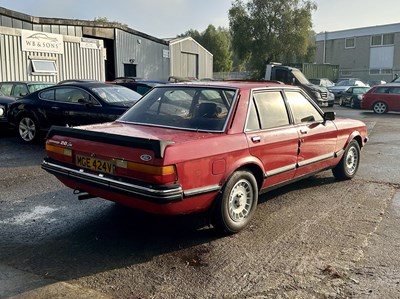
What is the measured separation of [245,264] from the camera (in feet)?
12.2

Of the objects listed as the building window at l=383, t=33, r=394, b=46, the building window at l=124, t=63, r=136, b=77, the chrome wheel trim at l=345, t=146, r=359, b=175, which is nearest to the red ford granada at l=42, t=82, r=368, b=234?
the chrome wheel trim at l=345, t=146, r=359, b=175

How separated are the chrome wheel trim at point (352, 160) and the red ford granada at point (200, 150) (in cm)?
103

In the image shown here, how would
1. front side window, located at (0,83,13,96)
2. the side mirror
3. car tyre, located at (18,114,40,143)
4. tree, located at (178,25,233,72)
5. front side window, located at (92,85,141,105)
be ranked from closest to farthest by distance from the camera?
the side mirror → front side window, located at (92,85,141,105) → car tyre, located at (18,114,40,143) → front side window, located at (0,83,13,96) → tree, located at (178,25,233,72)

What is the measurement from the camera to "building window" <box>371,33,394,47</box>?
49.5 metres

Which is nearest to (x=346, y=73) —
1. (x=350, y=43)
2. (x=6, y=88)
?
(x=350, y=43)

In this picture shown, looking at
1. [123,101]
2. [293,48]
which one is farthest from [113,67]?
[293,48]

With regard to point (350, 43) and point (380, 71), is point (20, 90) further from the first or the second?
point (350, 43)

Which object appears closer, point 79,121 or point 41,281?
point 41,281

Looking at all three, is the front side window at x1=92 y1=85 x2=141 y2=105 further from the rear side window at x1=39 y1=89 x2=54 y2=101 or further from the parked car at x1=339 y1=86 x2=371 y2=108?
the parked car at x1=339 y1=86 x2=371 y2=108

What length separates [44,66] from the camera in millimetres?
18547

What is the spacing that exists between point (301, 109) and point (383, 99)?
53.0 ft

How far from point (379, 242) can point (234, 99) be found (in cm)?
214

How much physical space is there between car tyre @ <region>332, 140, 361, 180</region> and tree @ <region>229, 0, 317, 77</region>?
3169cm

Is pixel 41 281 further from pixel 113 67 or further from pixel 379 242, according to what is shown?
pixel 113 67
